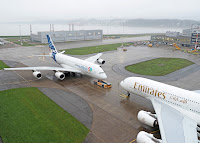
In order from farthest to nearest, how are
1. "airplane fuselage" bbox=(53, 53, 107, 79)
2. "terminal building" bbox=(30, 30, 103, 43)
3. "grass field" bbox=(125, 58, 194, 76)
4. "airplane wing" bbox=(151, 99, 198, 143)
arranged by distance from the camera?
"terminal building" bbox=(30, 30, 103, 43) < "grass field" bbox=(125, 58, 194, 76) < "airplane fuselage" bbox=(53, 53, 107, 79) < "airplane wing" bbox=(151, 99, 198, 143)

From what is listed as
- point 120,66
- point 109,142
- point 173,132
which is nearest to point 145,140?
point 173,132

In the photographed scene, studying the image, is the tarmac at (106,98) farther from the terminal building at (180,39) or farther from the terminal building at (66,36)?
the terminal building at (66,36)

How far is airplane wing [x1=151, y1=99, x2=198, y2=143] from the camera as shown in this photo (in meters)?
18.0

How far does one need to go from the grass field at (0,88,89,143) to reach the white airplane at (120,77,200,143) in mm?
9866

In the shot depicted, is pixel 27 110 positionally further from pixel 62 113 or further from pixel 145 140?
pixel 145 140

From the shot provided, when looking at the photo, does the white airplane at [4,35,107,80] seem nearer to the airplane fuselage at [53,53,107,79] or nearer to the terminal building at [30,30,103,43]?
the airplane fuselage at [53,53,107,79]

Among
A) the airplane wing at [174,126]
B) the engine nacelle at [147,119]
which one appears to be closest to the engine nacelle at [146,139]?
the airplane wing at [174,126]

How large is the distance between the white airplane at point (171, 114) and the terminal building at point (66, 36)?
105073 millimetres

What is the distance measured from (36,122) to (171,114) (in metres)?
20.5

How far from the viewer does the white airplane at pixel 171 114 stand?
18.8 m

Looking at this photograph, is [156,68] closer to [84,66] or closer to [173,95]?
[84,66]


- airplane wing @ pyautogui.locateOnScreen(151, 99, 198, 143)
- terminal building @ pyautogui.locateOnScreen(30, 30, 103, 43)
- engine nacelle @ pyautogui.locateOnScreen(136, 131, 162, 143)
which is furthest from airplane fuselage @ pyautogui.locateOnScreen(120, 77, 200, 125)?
terminal building @ pyautogui.locateOnScreen(30, 30, 103, 43)

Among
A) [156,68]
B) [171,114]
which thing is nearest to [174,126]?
[171,114]

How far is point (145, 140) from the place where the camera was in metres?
19.0
